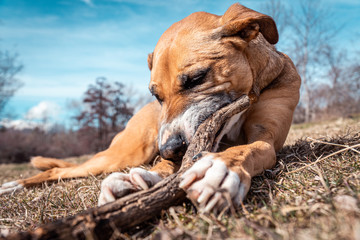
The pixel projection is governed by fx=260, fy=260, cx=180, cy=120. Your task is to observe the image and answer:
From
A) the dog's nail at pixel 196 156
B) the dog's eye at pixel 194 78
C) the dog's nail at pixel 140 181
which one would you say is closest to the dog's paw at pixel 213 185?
the dog's nail at pixel 196 156

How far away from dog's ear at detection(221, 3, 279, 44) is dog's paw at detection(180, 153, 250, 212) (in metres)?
1.65

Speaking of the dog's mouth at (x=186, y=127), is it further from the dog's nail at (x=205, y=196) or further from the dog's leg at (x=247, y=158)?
the dog's nail at (x=205, y=196)

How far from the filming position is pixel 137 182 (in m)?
1.64

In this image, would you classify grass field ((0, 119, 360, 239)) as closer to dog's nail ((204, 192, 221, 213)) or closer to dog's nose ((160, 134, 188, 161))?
dog's nail ((204, 192, 221, 213))

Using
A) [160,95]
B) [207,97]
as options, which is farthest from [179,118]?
[160,95]

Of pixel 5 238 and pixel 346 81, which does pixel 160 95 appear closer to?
pixel 5 238

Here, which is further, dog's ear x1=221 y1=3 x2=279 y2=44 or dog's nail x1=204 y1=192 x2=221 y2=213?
dog's ear x1=221 y1=3 x2=279 y2=44

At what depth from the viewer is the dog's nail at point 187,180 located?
4.82 feet

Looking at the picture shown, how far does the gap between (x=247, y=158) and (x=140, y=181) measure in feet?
2.54

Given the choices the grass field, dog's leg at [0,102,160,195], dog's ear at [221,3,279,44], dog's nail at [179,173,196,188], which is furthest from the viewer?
dog's leg at [0,102,160,195]

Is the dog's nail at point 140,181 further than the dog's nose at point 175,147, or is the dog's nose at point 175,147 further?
the dog's nose at point 175,147

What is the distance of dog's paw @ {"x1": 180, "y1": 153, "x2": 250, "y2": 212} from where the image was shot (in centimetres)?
140

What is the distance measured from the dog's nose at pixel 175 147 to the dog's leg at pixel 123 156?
1.42 m

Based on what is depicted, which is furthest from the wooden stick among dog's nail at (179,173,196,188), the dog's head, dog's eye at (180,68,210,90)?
dog's eye at (180,68,210,90)
